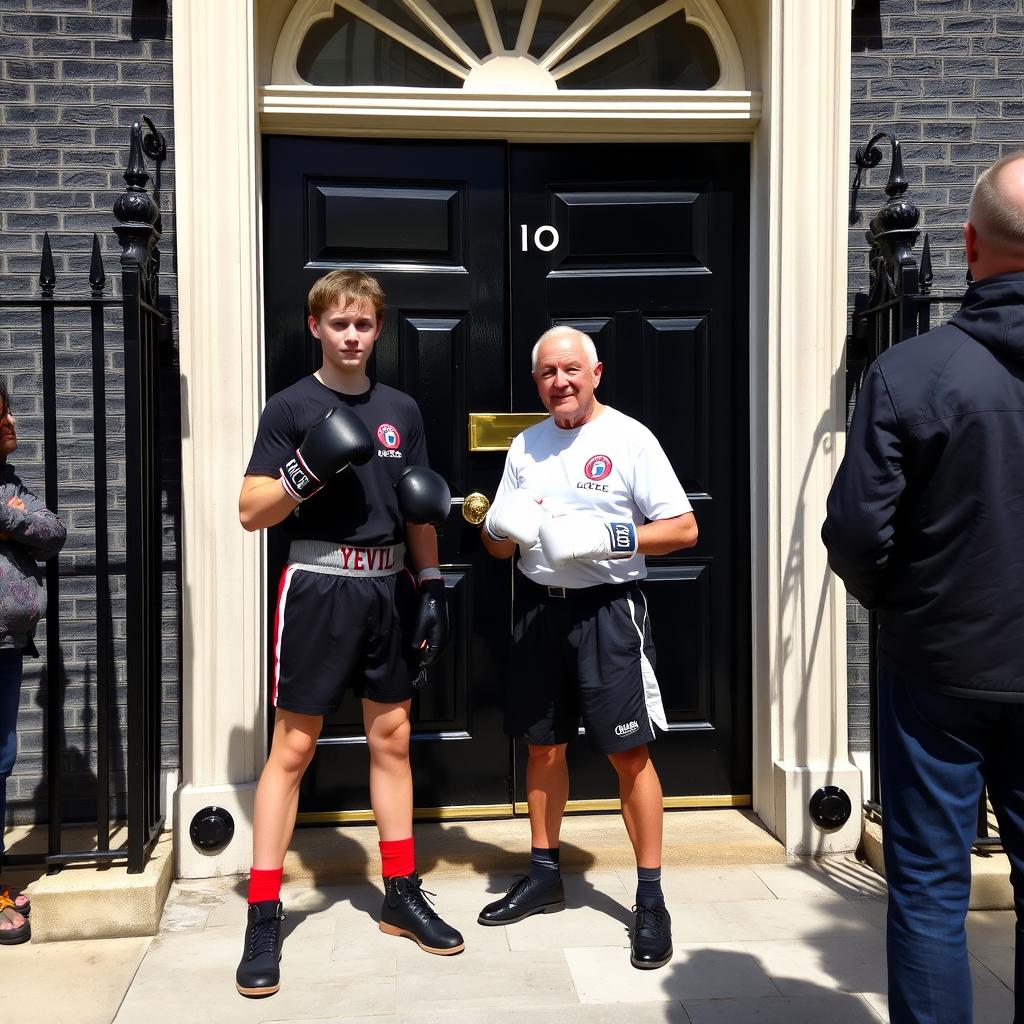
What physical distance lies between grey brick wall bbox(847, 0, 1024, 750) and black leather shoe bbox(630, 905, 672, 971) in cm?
132

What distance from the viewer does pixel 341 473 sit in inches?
120

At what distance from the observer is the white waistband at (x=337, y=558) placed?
3070 mm

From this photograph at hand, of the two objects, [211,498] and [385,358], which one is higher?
[385,358]

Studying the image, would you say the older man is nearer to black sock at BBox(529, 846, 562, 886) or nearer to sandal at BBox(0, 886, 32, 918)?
black sock at BBox(529, 846, 562, 886)

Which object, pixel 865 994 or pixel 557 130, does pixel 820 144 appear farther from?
pixel 865 994

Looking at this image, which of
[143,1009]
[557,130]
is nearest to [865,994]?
[143,1009]

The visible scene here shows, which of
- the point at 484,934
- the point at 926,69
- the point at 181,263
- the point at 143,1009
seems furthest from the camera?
the point at 926,69

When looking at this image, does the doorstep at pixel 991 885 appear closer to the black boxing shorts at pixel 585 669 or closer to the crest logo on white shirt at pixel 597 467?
the black boxing shorts at pixel 585 669

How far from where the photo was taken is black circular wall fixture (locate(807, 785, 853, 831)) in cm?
376

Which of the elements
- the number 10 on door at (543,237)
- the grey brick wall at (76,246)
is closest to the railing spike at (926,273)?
the number 10 on door at (543,237)

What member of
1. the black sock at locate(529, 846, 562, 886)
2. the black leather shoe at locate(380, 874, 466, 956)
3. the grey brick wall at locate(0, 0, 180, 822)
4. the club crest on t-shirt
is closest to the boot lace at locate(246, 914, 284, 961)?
the black leather shoe at locate(380, 874, 466, 956)

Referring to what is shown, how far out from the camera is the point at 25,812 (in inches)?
149

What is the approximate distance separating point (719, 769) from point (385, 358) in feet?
6.63

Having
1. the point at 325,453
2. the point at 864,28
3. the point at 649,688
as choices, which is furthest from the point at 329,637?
the point at 864,28
